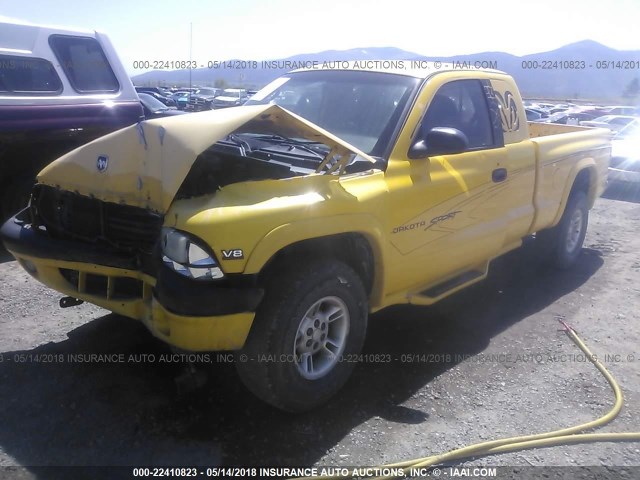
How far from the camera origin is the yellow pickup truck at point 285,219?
9.32 feet

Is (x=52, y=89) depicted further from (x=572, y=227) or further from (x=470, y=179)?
(x=572, y=227)

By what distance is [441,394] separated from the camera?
3605mm

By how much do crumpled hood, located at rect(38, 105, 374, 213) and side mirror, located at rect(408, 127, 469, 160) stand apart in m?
0.41

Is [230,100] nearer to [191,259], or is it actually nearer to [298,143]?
[298,143]

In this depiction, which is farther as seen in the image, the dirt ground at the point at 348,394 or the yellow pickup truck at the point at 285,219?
the dirt ground at the point at 348,394

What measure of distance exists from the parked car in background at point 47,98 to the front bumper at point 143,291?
2556 mm

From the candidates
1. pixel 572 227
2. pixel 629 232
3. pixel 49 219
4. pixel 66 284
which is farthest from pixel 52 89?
pixel 629 232

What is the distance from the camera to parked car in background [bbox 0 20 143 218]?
232 inches

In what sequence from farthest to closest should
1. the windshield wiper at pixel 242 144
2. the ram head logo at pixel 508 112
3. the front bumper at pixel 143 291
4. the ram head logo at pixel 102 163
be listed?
the ram head logo at pixel 508 112 < the windshield wiper at pixel 242 144 < the ram head logo at pixel 102 163 < the front bumper at pixel 143 291

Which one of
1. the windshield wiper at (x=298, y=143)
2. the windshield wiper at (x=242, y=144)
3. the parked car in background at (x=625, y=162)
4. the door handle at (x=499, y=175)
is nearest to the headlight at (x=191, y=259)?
the windshield wiper at (x=242, y=144)

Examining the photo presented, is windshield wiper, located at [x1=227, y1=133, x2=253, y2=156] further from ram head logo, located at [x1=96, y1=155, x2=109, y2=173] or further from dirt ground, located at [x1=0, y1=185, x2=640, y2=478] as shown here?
dirt ground, located at [x1=0, y1=185, x2=640, y2=478]

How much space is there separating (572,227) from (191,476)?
489cm

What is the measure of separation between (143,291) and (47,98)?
3973mm

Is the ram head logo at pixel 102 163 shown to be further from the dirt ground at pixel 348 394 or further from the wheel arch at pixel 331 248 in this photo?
the dirt ground at pixel 348 394
